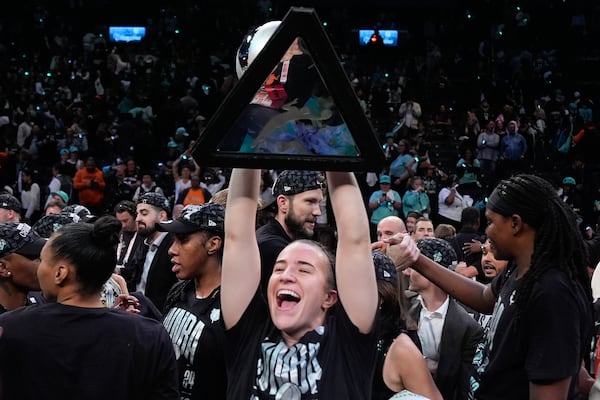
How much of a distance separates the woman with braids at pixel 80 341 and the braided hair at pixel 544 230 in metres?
1.32

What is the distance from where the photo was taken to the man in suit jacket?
4.54m

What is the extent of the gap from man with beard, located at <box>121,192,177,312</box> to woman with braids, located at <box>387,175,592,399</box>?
327cm

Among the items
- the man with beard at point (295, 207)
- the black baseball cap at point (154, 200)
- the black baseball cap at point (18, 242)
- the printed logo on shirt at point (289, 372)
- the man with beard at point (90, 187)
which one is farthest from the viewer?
the man with beard at point (90, 187)

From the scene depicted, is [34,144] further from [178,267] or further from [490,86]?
[178,267]

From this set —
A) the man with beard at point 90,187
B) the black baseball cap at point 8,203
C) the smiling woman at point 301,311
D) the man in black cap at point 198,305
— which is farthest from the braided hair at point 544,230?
the man with beard at point 90,187

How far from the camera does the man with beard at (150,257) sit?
20.8 feet

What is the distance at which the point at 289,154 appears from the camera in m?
2.65

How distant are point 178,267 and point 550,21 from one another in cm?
2352

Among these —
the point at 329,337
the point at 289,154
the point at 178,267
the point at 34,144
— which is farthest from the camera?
the point at 34,144

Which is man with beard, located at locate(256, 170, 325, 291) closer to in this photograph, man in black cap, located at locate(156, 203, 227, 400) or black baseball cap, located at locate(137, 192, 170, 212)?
man in black cap, located at locate(156, 203, 227, 400)

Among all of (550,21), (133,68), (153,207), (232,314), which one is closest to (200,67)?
(133,68)

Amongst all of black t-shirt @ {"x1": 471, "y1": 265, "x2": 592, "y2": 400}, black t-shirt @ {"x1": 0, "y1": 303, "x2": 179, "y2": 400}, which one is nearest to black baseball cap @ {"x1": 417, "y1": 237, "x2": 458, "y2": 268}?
black t-shirt @ {"x1": 471, "y1": 265, "x2": 592, "y2": 400}

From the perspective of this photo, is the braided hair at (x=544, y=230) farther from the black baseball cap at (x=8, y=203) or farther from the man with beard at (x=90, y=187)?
the man with beard at (x=90, y=187)

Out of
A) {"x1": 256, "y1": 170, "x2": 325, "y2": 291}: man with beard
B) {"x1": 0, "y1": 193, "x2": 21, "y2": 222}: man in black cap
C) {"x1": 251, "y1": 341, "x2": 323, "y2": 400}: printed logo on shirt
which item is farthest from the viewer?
{"x1": 0, "y1": 193, "x2": 21, "y2": 222}: man in black cap
